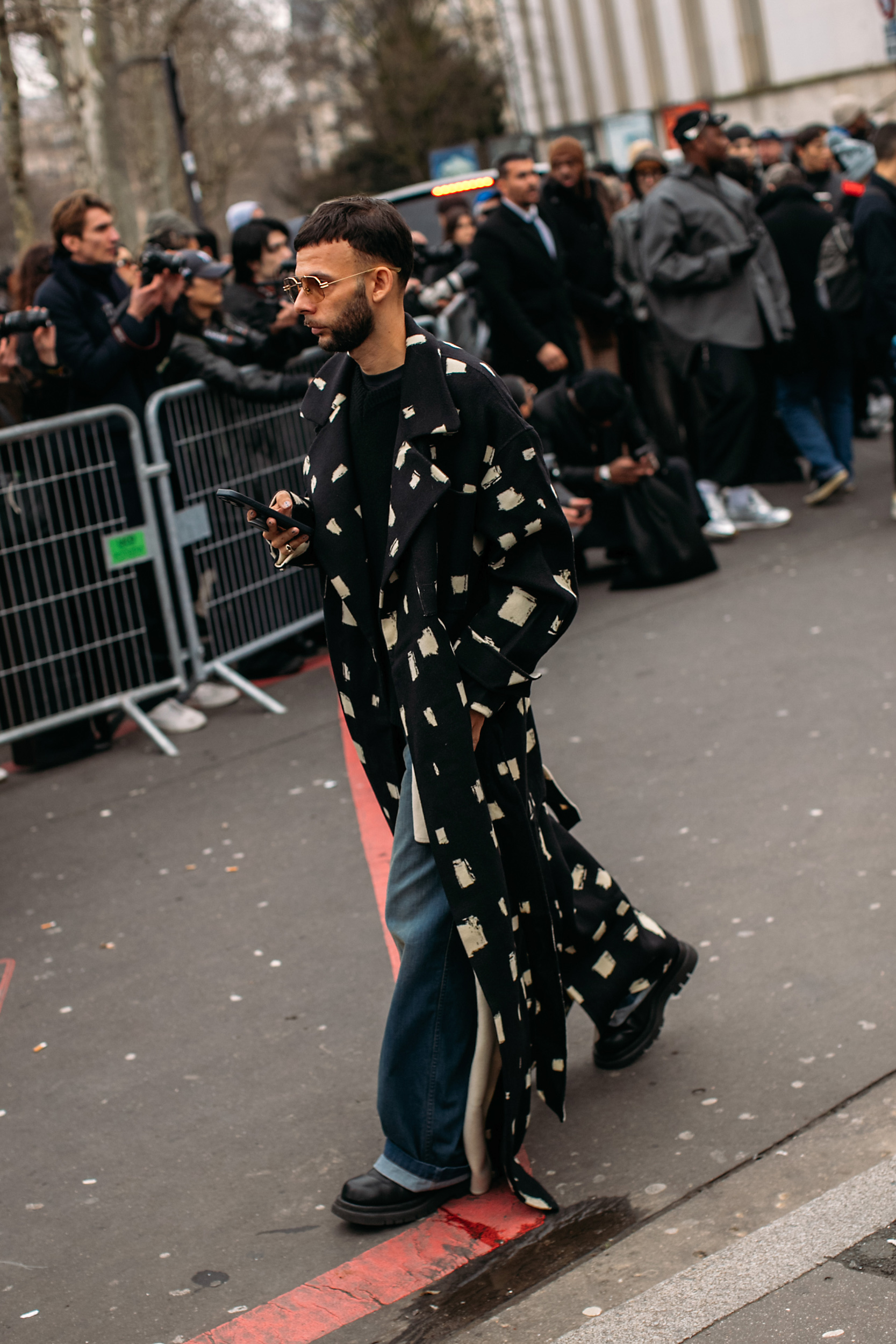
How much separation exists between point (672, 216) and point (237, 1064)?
619cm

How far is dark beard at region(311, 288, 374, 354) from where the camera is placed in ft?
9.62

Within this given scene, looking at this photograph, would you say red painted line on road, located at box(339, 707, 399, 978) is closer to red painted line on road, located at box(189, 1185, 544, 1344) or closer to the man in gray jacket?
red painted line on road, located at box(189, 1185, 544, 1344)

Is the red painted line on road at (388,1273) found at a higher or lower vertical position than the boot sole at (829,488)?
lower

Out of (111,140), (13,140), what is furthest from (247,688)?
(111,140)

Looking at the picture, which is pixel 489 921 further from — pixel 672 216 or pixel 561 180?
pixel 561 180

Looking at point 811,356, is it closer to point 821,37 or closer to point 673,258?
point 673,258

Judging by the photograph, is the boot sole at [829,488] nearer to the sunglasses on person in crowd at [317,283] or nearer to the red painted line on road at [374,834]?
the red painted line on road at [374,834]

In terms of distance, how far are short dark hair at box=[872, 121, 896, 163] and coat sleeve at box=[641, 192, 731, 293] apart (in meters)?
0.95

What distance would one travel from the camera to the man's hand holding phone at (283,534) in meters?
3.05

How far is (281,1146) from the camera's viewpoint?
3.56 m

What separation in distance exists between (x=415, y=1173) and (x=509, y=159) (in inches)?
277

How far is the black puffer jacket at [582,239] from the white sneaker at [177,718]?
4064 millimetres

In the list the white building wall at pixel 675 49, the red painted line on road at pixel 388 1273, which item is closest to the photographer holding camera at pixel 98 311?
the red painted line on road at pixel 388 1273

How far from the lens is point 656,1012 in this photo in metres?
3.68
